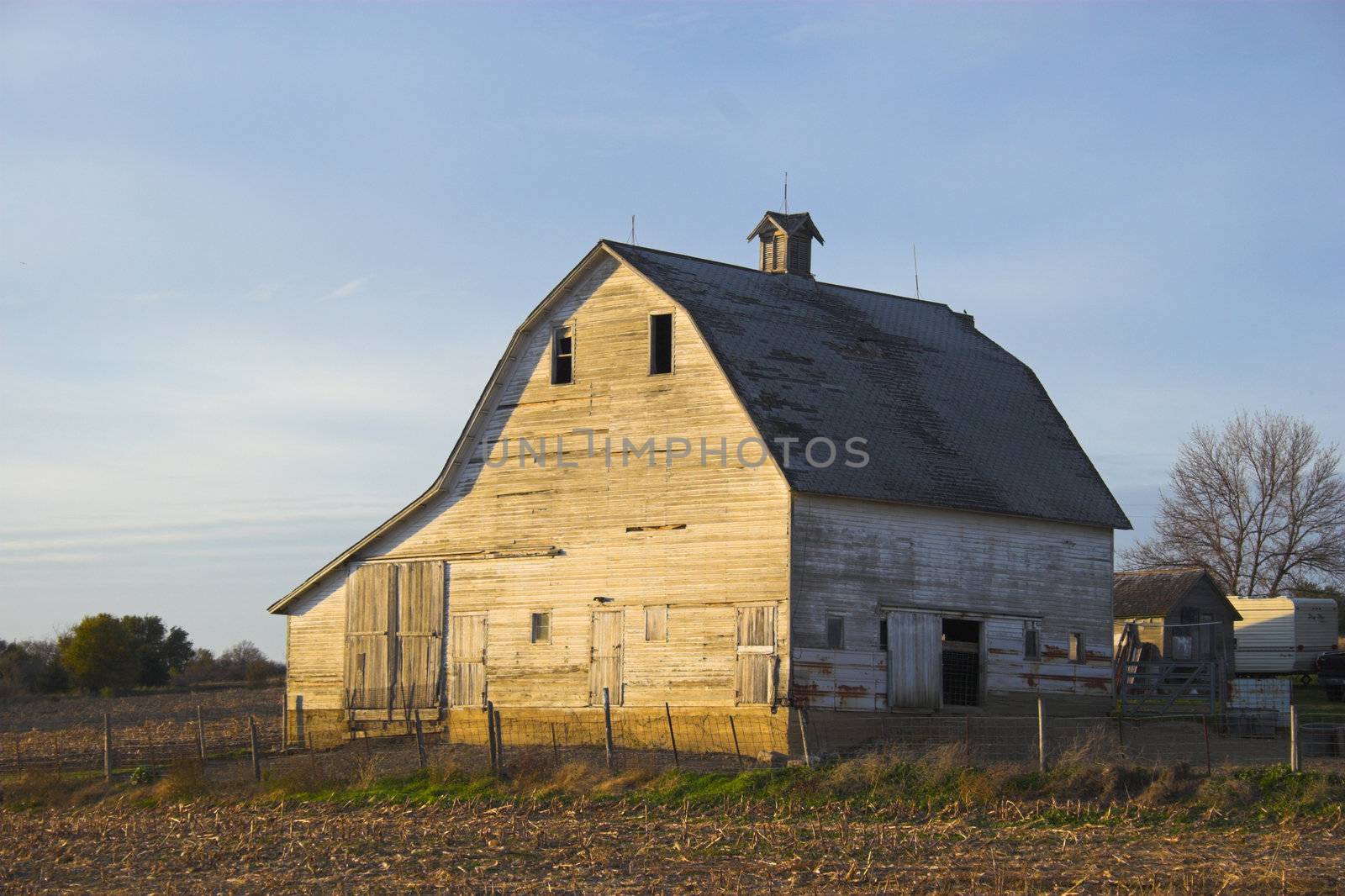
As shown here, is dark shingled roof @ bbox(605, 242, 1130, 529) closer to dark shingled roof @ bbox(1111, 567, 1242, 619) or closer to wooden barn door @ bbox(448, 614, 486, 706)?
wooden barn door @ bbox(448, 614, 486, 706)

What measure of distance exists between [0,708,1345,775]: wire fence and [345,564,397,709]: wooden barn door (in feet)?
1.90

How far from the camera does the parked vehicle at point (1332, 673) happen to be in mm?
38438

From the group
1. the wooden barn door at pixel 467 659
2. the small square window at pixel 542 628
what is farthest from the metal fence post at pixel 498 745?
the wooden barn door at pixel 467 659

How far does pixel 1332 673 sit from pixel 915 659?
19166 mm

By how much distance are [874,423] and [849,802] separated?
9.28 m

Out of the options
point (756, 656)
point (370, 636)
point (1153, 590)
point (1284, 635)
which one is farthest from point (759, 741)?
point (1284, 635)

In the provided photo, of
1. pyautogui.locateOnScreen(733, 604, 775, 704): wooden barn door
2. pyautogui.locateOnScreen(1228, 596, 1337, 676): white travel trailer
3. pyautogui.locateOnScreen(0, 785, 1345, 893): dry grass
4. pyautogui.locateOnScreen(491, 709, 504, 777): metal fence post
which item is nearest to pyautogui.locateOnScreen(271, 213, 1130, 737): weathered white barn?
pyautogui.locateOnScreen(733, 604, 775, 704): wooden barn door

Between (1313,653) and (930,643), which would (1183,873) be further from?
(1313,653)

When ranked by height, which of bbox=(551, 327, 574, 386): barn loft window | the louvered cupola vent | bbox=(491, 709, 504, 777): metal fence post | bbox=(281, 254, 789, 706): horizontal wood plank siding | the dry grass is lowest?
the dry grass

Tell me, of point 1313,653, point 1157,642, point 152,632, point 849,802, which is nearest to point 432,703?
point 849,802

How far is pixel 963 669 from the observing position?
2612 cm

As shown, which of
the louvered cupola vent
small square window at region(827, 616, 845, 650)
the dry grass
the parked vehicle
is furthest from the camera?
the parked vehicle

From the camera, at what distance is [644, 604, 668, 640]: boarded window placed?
25.0 metres

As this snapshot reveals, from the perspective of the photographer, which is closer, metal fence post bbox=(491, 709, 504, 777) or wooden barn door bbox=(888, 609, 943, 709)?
metal fence post bbox=(491, 709, 504, 777)
